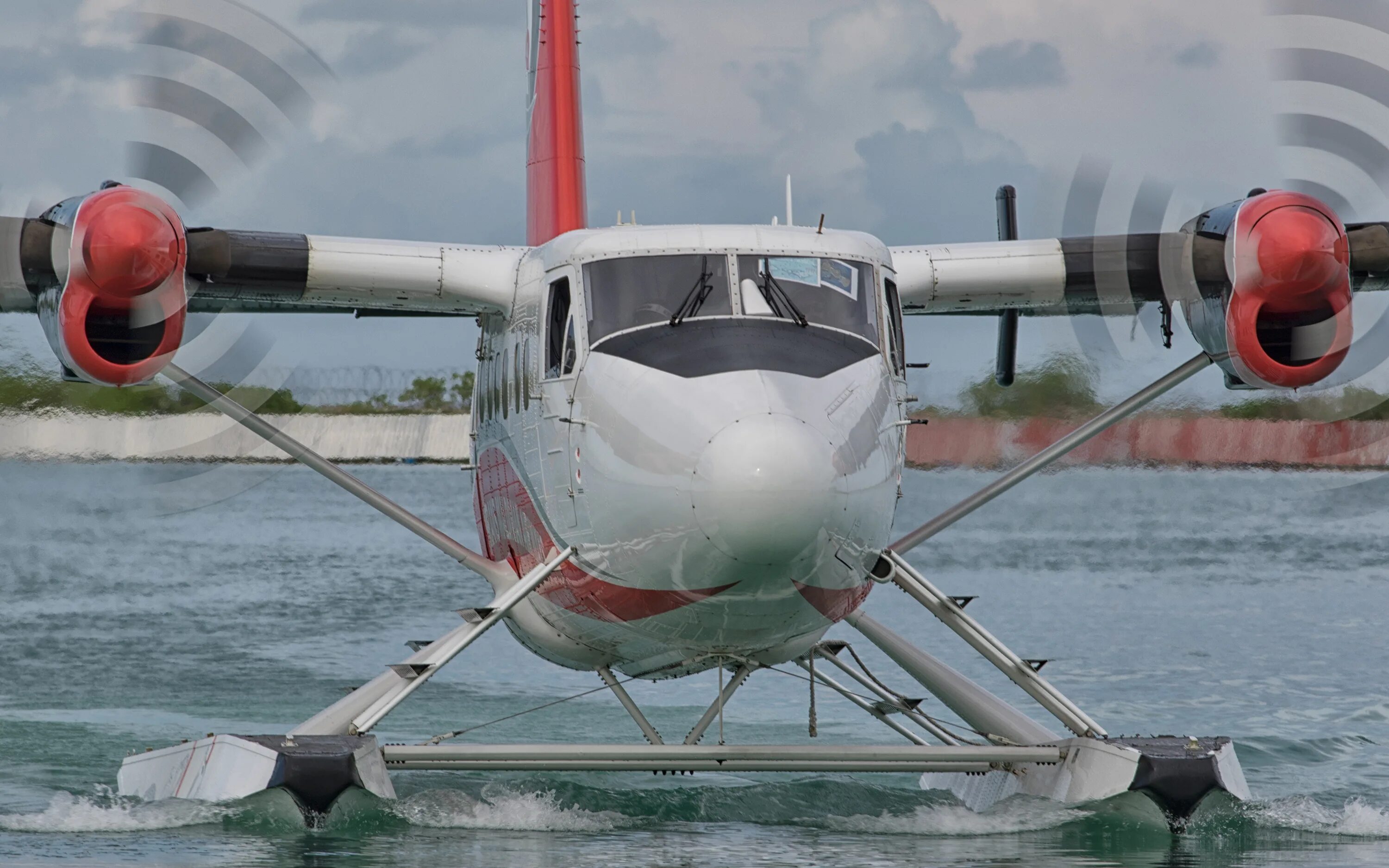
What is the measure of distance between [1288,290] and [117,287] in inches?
257

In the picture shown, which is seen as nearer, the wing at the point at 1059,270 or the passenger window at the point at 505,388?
the passenger window at the point at 505,388

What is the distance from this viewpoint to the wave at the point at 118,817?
9367 mm

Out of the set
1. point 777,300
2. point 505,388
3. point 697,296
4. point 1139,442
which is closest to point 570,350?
point 697,296

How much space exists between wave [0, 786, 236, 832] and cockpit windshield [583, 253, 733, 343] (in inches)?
125

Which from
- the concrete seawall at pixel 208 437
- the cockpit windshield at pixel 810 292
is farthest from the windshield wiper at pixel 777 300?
the concrete seawall at pixel 208 437

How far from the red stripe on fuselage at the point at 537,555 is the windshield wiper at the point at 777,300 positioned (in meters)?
1.42

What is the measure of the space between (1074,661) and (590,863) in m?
10.8

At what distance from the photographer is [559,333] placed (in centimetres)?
958

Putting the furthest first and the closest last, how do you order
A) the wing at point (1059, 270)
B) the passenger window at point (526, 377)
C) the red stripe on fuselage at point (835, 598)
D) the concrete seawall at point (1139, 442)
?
the concrete seawall at point (1139, 442) → the wing at point (1059, 270) → the passenger window at point (526, 377) → the red stripe on fuselage at point (835, 598)

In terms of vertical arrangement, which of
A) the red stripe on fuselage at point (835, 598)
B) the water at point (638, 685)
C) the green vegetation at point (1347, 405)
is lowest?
the water at point (638, 685)

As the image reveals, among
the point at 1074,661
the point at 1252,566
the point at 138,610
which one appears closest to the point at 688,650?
the point at 1074,661

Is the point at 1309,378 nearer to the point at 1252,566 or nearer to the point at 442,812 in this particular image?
the point at 442,812

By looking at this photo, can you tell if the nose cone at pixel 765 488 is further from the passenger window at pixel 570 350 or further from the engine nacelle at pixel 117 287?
the engine nacelle at pixel 117 287

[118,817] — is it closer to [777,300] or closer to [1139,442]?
[777,300]
